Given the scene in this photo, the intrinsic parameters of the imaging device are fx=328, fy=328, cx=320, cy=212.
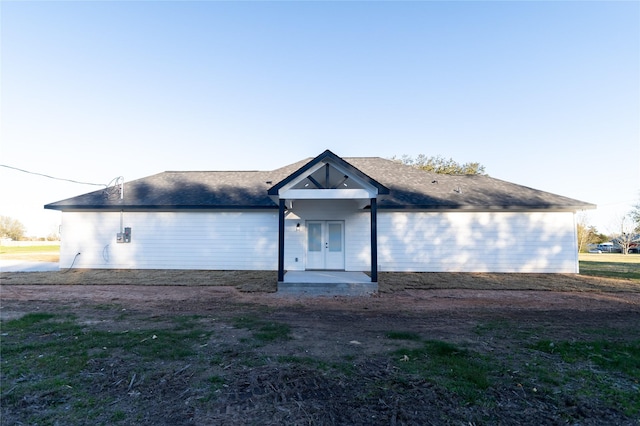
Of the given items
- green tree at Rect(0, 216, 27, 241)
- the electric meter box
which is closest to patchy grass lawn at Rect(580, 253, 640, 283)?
the electric meter box

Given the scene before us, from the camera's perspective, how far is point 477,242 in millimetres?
14445

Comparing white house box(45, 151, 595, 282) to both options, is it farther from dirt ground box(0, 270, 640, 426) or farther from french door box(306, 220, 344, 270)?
dirt ground box(0, 270, 640, 426)

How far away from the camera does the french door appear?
14453 mm

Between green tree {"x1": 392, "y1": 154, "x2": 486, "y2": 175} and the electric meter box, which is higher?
green tree {"x1": 392, "y1": 154, "x2": 486, "y2": 175}

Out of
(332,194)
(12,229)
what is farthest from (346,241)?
(12,229)

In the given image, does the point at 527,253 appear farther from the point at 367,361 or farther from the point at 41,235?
the point at 41,235

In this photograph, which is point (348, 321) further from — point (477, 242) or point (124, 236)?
point (124, 236)

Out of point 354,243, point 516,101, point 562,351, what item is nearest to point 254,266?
point 354,243

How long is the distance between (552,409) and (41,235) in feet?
251

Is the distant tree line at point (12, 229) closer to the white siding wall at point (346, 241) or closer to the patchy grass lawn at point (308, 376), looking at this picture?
the white siding wall at point (346, 241)

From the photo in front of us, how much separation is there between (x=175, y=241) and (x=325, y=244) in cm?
677

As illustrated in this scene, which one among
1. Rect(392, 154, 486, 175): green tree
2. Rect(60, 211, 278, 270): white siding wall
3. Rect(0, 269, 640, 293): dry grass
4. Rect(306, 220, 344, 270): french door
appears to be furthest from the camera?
Rect(392, 154, 486, 175): green tree

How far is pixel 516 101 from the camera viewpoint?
Result: 1609 centimetres

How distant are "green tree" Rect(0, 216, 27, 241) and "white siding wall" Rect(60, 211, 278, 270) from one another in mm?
51557
